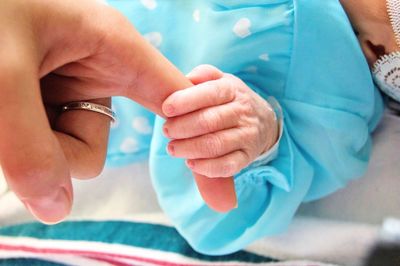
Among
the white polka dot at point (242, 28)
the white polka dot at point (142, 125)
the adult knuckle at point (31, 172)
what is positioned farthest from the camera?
the white polka dot at point (142, 125)

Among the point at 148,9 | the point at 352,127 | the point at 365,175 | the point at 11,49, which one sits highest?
the point at 11,49

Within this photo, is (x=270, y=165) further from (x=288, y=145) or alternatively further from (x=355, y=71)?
(x=355, y=71)

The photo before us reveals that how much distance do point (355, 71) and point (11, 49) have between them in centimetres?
40

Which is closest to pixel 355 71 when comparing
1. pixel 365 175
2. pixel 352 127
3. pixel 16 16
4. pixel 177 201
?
pixel 352 127

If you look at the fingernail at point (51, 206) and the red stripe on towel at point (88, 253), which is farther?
the red stripe on towel at point (88, 253)

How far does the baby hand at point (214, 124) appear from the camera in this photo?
0.52 metres

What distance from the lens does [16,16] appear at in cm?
38

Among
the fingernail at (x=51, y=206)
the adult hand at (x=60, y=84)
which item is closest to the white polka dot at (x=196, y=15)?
the adult hand at (x=60, y=84)

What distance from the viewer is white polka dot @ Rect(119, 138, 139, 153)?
75cm

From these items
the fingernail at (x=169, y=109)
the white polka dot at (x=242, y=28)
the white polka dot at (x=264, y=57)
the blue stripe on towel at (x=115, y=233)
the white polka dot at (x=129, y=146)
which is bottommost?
the blue stripe on towel at (x=115, y=233)

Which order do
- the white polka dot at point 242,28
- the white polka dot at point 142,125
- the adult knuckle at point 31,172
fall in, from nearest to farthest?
the adult knuckle at point 31,172 → the white polka dot at point 242,28 → the white polka dot at point 142,125

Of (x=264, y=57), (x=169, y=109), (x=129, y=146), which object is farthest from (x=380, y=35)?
(x=129, y=146)

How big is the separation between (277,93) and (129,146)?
0.24 m

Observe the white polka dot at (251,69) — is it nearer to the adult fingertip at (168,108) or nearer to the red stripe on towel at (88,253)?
the adult fingertip at (168,108)
